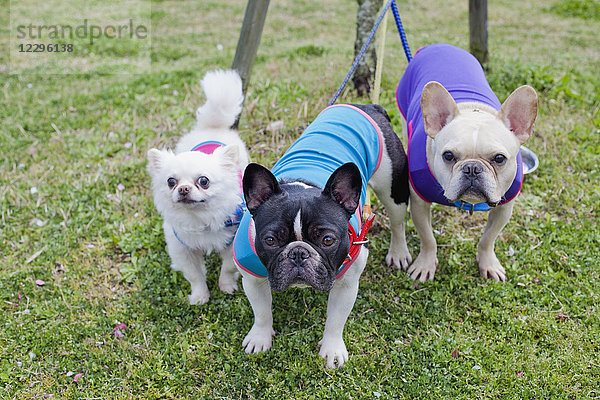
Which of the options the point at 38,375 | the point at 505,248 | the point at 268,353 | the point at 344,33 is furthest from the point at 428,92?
the point at 344,33

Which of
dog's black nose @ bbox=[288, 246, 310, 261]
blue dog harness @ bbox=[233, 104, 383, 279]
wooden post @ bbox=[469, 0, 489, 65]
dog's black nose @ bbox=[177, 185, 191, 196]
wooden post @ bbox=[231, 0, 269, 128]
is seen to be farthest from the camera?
wooden post @ bbox=[469, 0, 489, 65]

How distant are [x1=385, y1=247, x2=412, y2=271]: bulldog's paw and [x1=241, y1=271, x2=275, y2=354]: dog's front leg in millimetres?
1136

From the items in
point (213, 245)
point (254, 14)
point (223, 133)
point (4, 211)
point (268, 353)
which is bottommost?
point (4, 211)

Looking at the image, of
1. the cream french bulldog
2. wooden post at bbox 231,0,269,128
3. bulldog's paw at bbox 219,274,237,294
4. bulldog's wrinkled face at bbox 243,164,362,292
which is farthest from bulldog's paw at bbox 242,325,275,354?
wooden post at bbox 231,0,269,128

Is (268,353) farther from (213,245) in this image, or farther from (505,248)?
(505,248)

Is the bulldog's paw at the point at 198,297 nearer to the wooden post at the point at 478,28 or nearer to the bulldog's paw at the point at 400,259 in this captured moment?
the bulldog's paw at the point at 400,259

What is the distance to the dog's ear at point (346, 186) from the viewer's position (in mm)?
2523

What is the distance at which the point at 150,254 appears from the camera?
4199mm

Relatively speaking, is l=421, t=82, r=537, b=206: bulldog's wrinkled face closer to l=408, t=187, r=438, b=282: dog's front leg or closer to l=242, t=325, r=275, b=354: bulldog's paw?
l=408, t=187, r=438, b=282: dog's front leg

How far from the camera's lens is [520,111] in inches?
119

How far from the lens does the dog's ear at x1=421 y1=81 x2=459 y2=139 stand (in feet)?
10.3

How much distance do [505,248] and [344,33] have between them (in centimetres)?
617

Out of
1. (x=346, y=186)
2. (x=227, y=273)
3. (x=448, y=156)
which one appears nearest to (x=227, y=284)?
(x=227, y=273)

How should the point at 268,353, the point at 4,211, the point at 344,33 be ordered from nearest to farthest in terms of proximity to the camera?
the point at 268,353, the point at 4,211, the point at 344,33
